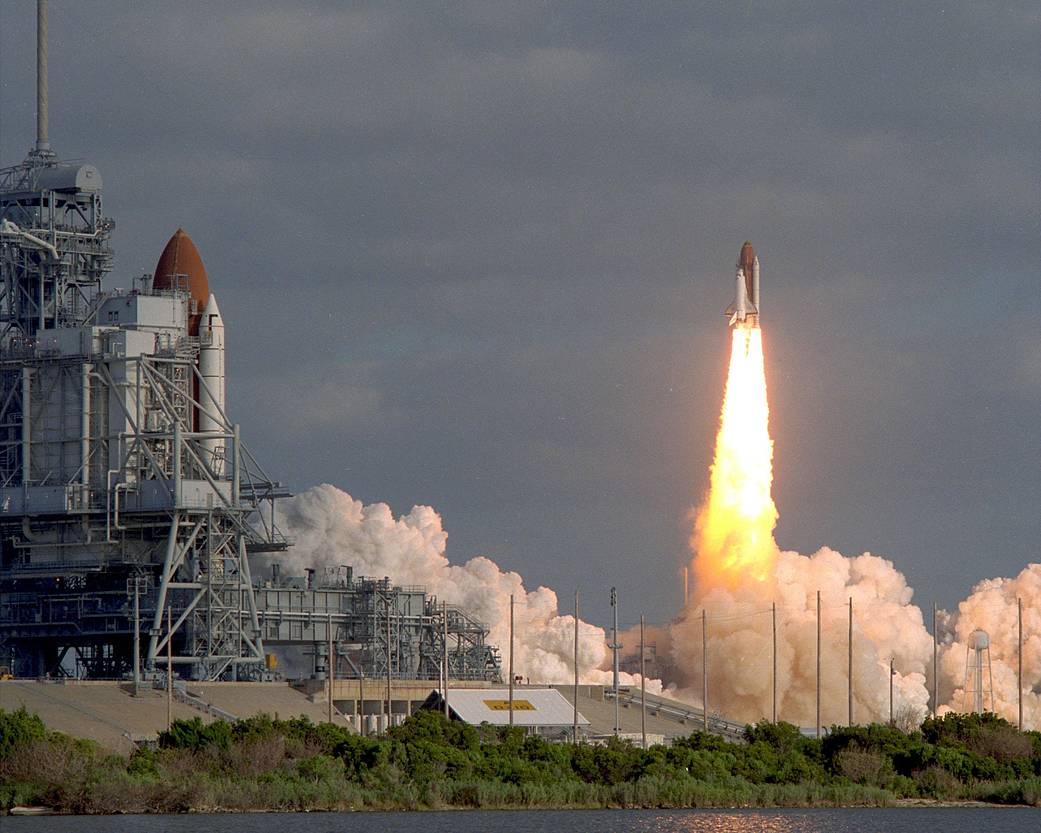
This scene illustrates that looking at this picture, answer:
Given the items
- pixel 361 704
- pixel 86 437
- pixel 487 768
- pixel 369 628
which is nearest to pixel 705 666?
pixel 369 628

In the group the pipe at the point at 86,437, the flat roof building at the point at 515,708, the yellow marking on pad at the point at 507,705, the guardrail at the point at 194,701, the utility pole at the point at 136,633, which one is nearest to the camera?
the guardrail at the point at 194,701

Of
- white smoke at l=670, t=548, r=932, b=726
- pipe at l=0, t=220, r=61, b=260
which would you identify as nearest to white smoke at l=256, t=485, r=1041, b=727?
white smoke at l=670, t=548, r=932, b=726

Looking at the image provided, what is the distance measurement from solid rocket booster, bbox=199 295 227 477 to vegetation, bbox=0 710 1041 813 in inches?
929

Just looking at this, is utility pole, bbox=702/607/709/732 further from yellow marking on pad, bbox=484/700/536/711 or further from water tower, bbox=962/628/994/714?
water tower, bbox=962/628/994/714

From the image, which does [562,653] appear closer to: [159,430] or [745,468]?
[745,468]

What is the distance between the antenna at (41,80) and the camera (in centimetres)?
13312

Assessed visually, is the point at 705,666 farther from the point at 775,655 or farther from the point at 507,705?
the point at 507,705

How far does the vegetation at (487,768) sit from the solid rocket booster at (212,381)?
23.6 metres

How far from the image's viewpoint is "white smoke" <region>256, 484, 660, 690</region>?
149m

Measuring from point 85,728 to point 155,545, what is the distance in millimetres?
17905

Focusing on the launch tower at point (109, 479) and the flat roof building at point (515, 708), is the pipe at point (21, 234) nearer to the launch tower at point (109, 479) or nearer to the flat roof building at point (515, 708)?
the launch tower at point (109, 479)

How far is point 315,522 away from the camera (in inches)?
5901

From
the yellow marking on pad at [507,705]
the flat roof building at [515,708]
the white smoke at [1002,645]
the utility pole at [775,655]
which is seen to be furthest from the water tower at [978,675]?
the yellow marking on pad at [507,705]

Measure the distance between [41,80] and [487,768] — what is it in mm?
47876
